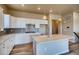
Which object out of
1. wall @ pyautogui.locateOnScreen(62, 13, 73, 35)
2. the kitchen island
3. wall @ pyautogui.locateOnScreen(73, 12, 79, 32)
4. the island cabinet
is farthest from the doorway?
the island cabinet

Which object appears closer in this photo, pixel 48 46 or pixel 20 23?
pixel 48 46

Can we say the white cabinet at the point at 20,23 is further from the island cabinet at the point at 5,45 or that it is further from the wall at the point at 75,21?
the wall at the point at 75,21

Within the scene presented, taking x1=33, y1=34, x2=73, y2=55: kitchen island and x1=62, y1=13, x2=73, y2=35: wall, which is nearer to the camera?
x1=33, y1=34, x2=73, y2=55: kitchen island

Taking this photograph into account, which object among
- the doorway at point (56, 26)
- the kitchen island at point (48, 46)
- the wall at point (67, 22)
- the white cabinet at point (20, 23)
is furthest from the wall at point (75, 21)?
the white cabinet at point (20, 23)

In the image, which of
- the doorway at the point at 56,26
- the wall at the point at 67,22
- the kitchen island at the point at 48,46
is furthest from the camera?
the wall at the point at 67,22

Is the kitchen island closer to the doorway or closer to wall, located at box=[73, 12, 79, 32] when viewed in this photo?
the doorway

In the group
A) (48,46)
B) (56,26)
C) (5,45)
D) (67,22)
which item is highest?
(67,22)

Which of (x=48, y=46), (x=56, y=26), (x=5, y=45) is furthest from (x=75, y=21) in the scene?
(x=5, y=45)

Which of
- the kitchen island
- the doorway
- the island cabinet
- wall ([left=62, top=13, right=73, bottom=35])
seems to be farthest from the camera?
wall ([left=62, top=13, right=73, bottom=35])

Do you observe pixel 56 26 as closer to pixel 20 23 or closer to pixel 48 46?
pixel 48 46
